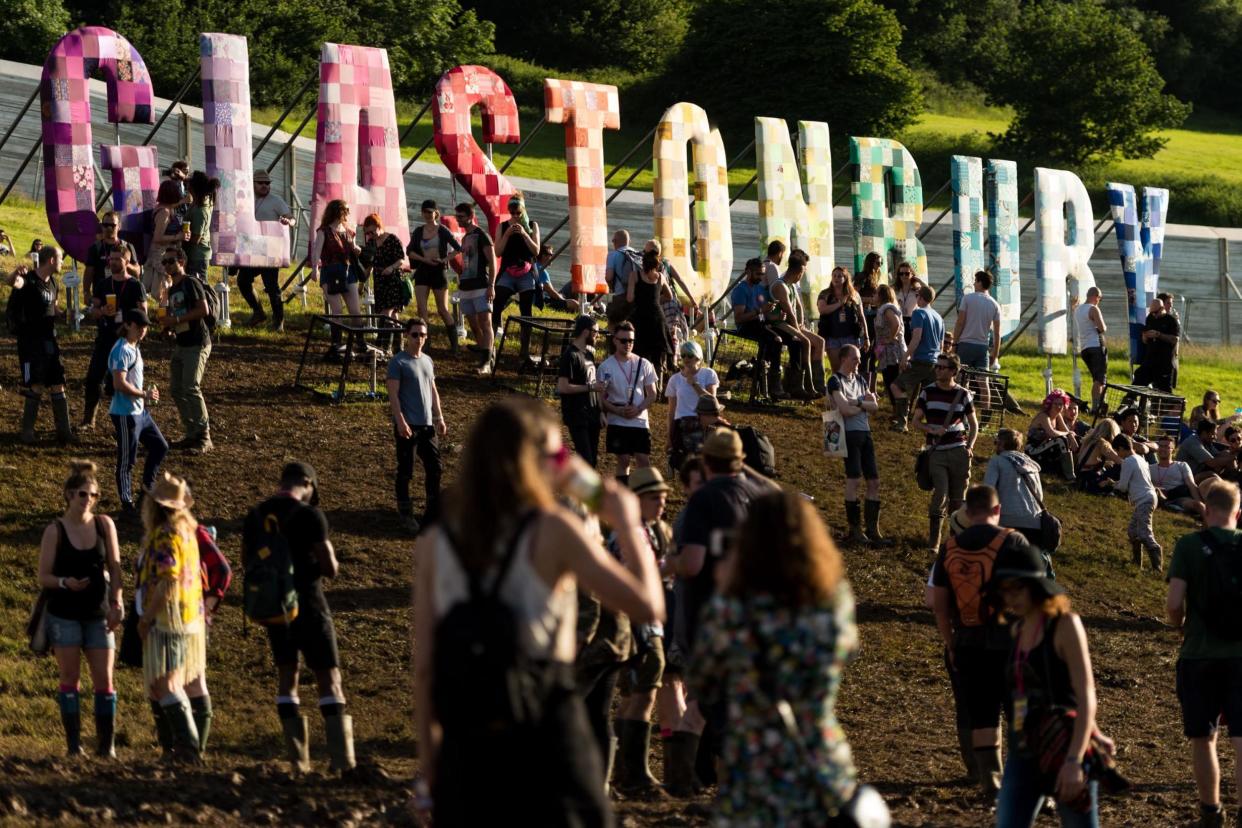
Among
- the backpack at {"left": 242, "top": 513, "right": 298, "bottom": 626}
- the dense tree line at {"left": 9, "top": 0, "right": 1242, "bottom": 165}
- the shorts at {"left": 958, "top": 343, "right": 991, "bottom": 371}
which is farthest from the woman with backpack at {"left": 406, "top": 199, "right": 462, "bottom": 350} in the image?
the dense tree line at {"left": 9, "top": 0, "right": 1242, "bottom": 165}

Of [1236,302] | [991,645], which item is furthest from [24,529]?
[1236,302]

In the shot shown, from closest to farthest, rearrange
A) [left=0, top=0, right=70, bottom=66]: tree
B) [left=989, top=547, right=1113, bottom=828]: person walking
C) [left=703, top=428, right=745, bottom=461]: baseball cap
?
1. [left=989, top=547, right=1113, bottom=828]: person walking
2. [left=703, top=428, right=745, bottom=461]: baseball cap
3. [left=0, top=0, right=70, bottom=66]: tree

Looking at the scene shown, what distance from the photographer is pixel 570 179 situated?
863 inches

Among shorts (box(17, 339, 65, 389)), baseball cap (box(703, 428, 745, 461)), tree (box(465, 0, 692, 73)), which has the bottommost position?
baseball cap (box(703, 428, 745, 461))

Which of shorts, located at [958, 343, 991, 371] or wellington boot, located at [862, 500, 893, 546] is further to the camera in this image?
shorts, located at [958, 343, 991, 371]

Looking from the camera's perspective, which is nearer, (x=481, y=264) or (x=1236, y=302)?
(x=481, y=264)

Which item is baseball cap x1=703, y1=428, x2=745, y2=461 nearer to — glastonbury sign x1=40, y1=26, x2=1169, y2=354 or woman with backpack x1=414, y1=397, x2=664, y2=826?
woman with backpack x1=414, y1=397, x2=664, y2=826

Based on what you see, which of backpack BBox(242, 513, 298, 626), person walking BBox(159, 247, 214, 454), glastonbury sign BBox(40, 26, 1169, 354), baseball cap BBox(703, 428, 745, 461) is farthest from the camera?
glastonbury sign BBox(40, 26, 1169, 354)

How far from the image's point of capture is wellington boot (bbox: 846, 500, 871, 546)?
1641 cm

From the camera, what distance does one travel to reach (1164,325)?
2361 centimetres

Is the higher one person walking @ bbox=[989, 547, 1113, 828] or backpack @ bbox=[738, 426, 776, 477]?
backpack @ bbox=[738, 426, 776, 477]

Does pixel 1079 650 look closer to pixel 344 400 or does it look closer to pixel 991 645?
pixel 991 645

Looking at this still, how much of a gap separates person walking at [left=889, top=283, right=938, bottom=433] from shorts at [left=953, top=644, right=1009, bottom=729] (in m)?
9.69

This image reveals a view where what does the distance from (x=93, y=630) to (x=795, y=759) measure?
556cm
